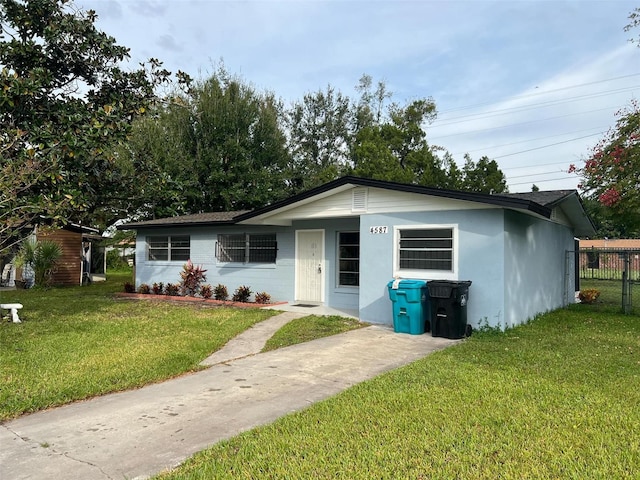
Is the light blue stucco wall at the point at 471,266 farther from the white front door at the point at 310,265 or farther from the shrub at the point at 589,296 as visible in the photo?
the shrub at the point at 589,296

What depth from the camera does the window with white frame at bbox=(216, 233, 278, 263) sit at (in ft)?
45.9

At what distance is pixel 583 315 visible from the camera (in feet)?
38.5

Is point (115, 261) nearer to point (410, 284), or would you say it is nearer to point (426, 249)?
point (426, 249)

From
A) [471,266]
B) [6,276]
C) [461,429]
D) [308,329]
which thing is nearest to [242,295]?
[308,329]

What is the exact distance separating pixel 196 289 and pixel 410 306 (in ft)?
28.2

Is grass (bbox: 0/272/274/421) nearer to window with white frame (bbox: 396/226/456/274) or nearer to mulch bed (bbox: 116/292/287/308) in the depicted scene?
mulch bed (bbox: 116/292/287/308)

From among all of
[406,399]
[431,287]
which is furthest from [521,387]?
[431,287]

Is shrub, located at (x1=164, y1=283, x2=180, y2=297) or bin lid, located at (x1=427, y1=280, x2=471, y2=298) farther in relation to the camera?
shrub, located at (x1=164, y1=283, x2=180, y2=297)

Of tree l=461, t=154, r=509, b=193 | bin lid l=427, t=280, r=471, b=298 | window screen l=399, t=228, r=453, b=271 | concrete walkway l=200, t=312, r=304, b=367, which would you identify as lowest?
concrete walkway l=200, t=312, r=304, b=367

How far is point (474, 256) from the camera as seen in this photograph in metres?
9.24

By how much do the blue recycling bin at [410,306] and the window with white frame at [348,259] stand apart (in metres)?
3.14

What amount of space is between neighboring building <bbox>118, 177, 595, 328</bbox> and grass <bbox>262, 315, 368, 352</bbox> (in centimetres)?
68

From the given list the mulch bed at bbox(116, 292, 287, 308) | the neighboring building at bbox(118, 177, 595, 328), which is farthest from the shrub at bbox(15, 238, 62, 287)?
the neighboring building at bbox(118, 177, 595, 328)

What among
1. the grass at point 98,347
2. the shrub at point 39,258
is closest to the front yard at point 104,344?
the grass at point 98,347
